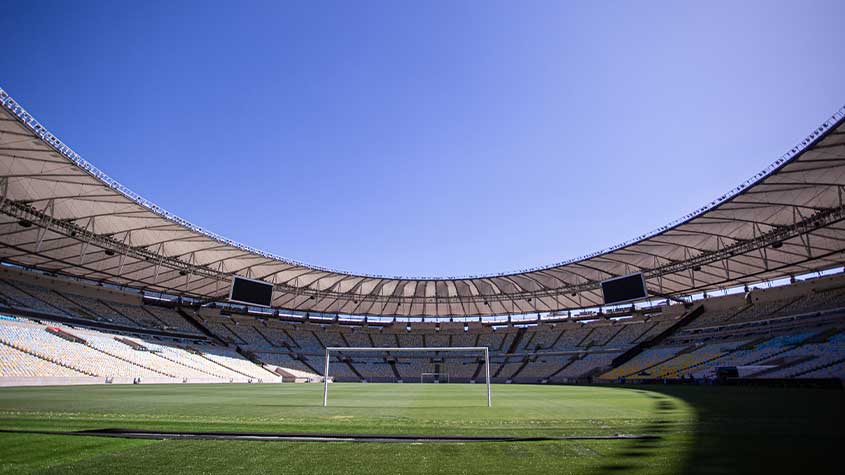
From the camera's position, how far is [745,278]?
125 ft

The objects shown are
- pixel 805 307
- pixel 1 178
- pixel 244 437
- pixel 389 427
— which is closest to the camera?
pixel 244 437

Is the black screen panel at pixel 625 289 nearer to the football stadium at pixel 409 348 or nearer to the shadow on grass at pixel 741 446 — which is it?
the football stadium at pixel 409 348

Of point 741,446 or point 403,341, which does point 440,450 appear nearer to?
point 741,446

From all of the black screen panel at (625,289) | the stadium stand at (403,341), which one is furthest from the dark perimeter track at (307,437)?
the black screen panel at (625,289)

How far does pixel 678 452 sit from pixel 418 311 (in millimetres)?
51776

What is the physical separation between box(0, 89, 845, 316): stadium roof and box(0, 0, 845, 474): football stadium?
201 mm

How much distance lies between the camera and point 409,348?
14938 millimetres

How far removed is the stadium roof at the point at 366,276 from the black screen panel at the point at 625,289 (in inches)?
62.0

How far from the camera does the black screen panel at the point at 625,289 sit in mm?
35312

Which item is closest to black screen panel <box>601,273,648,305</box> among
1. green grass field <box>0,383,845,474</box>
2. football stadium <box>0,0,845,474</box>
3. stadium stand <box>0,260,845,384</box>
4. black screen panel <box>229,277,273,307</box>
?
football stadium <box>0,0,845,474</box>

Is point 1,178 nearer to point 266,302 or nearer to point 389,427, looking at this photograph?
point 266,302

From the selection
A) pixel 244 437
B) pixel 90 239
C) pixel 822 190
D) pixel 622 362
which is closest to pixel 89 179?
pixel 90 239

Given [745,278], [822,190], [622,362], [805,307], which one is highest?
[822,190]

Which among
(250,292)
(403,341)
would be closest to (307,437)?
(250,292)
